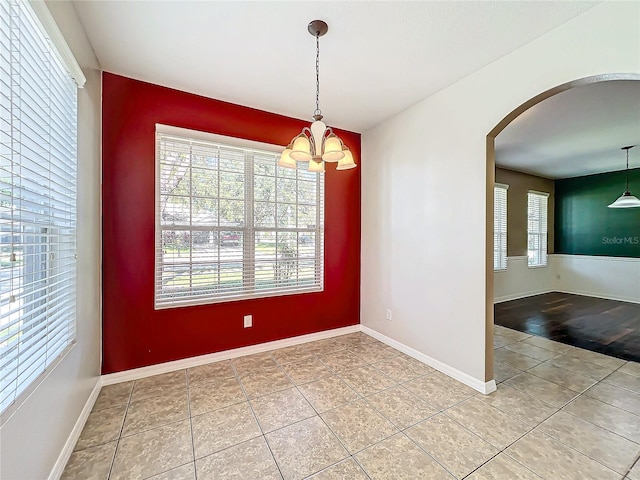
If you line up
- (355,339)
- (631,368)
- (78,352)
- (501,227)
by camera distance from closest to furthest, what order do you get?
(78,352) < (631,368) < (355,339) < (501,227)

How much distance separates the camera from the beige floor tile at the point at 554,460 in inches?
58.5

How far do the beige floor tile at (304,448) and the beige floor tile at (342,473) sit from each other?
0.03 metres

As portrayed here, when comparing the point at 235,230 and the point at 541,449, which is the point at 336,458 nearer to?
the point at 541,449

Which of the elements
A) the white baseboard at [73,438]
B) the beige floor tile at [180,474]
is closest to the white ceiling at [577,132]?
the beige floor tile at [180,474]

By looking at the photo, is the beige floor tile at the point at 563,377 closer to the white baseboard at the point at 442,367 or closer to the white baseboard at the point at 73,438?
the white baseboard at the point at 442,367

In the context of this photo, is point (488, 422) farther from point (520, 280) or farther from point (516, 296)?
point (520, 280)

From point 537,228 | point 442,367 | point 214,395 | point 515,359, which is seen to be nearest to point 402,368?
point 442,367

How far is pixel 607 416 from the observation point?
6.46ft

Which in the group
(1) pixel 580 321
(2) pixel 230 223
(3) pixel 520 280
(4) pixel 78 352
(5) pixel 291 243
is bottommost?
(1) pixel 580 321

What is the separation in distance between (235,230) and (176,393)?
1577mm

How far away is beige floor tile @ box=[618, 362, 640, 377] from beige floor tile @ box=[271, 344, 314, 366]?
3092 millimetres

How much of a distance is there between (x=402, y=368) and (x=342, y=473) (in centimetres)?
139

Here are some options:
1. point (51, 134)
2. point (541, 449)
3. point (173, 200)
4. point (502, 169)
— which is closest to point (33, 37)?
point (51, 134)

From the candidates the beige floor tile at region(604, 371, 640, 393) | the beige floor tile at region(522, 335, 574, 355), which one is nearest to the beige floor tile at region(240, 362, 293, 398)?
the beige floor tile at region(604, 371, 640, 393)
